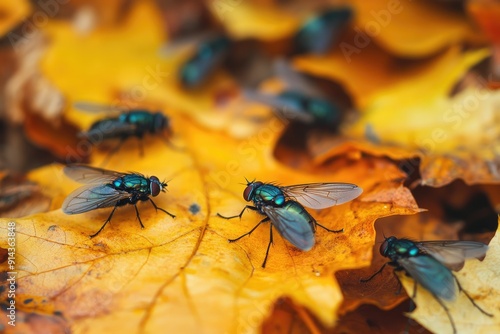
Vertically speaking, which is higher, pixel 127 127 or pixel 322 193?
pixel 127 127

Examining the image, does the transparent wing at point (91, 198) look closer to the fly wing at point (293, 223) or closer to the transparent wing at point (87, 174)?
the transparent wing at point (87, 174)

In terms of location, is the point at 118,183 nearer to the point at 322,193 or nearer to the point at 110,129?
the point at 110,129

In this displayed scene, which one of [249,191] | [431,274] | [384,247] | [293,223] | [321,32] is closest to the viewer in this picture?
[431,274]

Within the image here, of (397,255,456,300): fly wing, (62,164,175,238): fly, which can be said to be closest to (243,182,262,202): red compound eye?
(62,164,175,238): fly

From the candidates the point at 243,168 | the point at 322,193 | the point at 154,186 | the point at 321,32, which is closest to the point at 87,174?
the point at 154,186

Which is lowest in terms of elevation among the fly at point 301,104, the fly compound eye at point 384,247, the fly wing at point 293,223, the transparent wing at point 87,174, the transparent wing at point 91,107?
the fly compound eye at point 384,247

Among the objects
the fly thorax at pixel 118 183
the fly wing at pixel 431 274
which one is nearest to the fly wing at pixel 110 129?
the fly thorax at pixel 118 183
